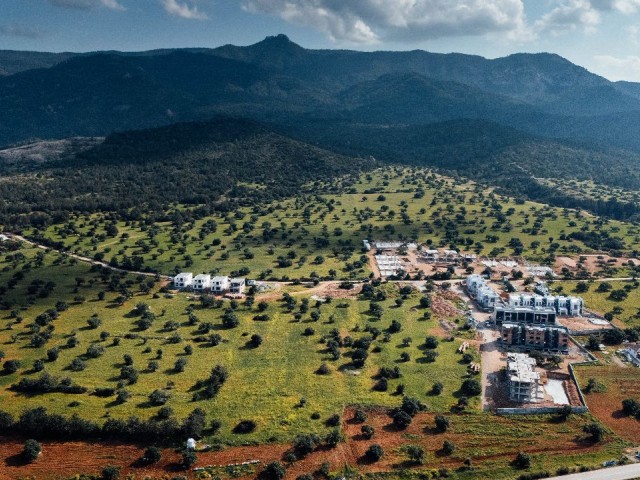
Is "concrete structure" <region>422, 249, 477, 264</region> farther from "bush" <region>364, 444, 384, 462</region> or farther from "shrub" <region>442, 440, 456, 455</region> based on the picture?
"bush" <region>364, 444, 384, 462</region>

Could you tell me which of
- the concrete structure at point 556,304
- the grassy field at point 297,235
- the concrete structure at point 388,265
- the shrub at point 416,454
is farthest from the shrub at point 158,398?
the concrete structure at point 388,265

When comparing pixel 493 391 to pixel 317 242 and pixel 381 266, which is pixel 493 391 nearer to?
pixel 381 266

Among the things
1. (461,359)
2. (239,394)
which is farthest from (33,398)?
(461,359)

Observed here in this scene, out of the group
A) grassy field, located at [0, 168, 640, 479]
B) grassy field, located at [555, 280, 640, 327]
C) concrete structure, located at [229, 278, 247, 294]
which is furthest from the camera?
concrete structure, located at [229, 278, 247, 294]

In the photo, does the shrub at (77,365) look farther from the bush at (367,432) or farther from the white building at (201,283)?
the bush at (367,432)

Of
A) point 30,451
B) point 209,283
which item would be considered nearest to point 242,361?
point 30,451

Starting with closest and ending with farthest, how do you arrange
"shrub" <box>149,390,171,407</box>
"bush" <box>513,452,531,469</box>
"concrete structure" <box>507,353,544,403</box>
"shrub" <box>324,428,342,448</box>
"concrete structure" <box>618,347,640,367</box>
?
"bush" <box>513,452,531,469</box>, "shrub" <box>324,428,342,448</box>, "shrub" <box>149,390,171,407</box>, "concrete structure" <box>507,353,544,403</box>, "concrete structure" <box>618,347,640,367</box>

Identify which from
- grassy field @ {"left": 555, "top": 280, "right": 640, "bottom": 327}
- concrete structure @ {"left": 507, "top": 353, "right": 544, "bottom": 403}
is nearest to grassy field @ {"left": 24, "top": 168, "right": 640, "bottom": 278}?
grassy field @ {"left": 555, "top": 280, "right": 640, "bottom": 327}
